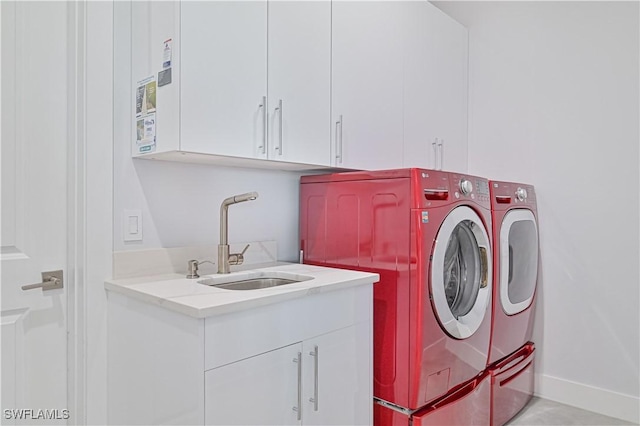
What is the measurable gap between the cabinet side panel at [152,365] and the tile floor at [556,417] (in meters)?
1.84

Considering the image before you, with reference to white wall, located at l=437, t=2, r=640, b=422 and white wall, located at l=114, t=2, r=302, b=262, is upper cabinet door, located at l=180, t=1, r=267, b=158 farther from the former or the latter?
white wall, located at l=437, t=2, r=640, b=422

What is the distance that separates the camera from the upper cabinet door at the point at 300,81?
1.73 meters

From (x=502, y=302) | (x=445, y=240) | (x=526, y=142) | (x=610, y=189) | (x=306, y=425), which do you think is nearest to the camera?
(x=306, y=425)

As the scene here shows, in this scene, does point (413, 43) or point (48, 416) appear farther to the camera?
point (413, 43)

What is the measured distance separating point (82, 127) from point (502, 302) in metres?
2.04

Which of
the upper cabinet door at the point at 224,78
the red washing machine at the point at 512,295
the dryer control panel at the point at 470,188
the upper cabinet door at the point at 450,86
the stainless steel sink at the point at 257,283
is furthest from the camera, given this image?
the upper cabinet door at the point at 450,86

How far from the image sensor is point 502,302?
7.43ft

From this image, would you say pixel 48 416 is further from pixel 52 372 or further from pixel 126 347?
pixel 126 347

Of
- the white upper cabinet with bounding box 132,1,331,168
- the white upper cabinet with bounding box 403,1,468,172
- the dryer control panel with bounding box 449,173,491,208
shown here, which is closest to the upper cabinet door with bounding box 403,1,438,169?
the white upper cabinet with bounding box 403,1,468,172

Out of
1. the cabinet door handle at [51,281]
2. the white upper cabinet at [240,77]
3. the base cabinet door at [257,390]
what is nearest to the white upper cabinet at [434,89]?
the white upper cabinet at [240,77]

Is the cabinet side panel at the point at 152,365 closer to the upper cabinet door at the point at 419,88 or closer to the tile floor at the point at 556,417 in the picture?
the upper cabinet door at the point at 419,88

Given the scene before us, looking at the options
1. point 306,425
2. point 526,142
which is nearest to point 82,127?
point 306,425

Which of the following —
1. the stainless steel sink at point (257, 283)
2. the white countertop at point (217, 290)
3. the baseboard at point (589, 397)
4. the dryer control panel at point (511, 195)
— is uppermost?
the dryer control panel at point (511, 195)

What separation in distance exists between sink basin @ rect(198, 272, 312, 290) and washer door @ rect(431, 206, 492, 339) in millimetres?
677
